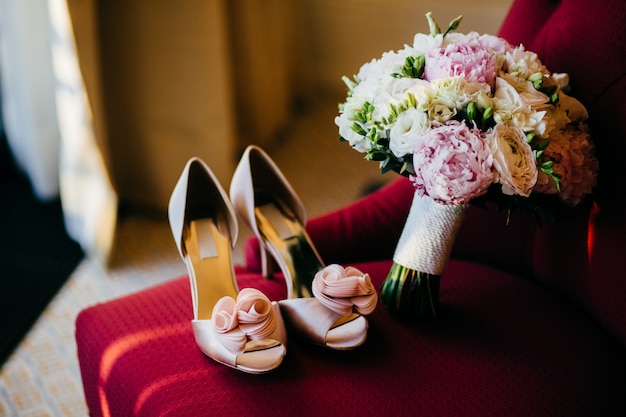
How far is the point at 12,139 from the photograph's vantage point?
71.5 inches

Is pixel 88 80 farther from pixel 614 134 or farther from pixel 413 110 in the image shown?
pixel 614 134

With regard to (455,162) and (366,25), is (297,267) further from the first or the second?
(366,25)

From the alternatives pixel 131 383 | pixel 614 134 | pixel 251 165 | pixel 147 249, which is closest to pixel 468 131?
pixel 614 134

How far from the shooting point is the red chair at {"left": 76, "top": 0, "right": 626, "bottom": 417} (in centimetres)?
86

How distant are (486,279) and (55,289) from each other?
3.35ft

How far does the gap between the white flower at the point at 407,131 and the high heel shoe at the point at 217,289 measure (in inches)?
10.1

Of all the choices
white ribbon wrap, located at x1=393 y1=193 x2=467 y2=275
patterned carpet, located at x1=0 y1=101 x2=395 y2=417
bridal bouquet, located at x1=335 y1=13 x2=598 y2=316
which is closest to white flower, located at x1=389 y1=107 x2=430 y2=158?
bridal bouquet, located at x1=335 y1=13 x2=598 y2=316

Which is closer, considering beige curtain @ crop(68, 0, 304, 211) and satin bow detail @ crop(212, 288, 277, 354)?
satin bow detail @ crop(212, 288, 277, 354)

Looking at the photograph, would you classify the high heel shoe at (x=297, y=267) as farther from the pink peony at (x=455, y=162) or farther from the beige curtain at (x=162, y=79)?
the beige curtain at (x=162, y=79)

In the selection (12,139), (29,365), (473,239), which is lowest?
(29,365)

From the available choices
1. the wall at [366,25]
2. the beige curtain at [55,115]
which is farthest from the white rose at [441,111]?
the wall at [366,25]

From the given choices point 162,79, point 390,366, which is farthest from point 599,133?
point 162,79

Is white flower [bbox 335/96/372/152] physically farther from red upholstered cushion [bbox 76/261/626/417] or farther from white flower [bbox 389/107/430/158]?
red upholstered cushion [bbox 76/261/626/417]

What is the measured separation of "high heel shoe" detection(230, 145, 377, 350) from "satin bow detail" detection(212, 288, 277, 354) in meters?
0.08
